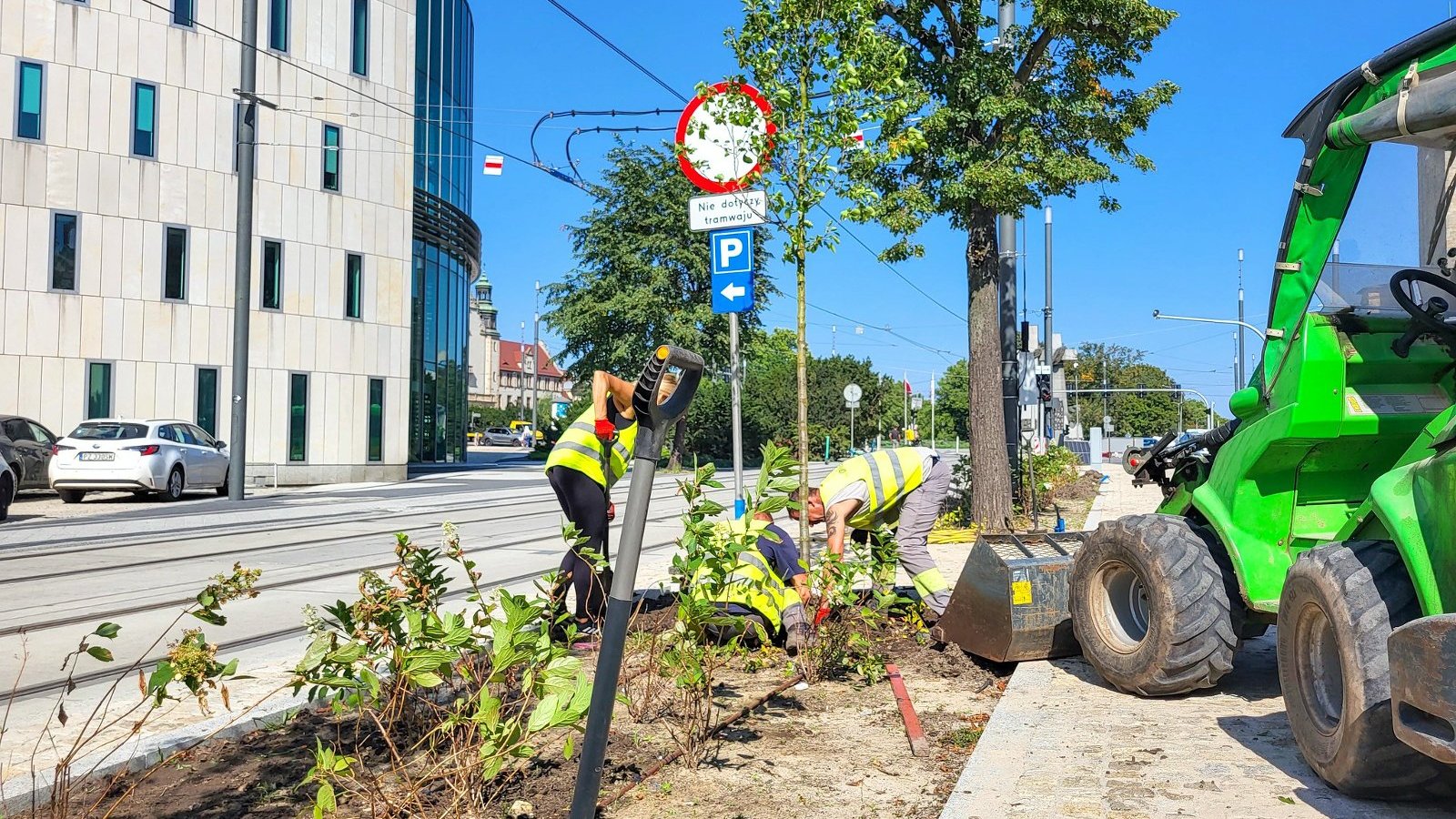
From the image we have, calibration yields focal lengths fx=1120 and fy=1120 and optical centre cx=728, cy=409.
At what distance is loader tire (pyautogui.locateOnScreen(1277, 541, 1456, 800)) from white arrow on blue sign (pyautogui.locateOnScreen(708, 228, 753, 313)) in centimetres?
357

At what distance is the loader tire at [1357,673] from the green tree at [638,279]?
34.6 metres

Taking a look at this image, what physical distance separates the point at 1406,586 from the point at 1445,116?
4.90 ft

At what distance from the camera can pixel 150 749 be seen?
399 centimetres

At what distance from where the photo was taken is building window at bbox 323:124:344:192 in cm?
2795

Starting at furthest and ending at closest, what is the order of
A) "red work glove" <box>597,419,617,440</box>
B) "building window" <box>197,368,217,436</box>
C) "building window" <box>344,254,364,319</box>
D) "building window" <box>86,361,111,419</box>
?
"building window" <box>344,254,364,319</box> < "building window" <box>197,368,217,436</box> < "building window" <box>86,361,111,419</box> < "red work glove" <box>597,419,617,440</box>

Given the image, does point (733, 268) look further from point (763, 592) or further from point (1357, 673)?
point (1357, 673)

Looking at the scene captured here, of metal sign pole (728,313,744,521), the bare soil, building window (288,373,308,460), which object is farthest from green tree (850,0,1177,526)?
building window (288,373,308,460)

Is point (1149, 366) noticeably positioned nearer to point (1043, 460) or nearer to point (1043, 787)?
point (1043, 460)

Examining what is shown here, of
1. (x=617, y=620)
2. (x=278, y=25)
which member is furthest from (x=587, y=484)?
(x=278, y=25)

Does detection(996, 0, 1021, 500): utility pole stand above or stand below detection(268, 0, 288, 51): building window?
below

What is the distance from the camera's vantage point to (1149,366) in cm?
11288

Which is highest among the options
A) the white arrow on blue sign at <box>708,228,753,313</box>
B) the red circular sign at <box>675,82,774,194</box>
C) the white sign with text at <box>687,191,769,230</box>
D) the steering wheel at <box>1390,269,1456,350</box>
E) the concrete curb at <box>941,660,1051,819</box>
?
the red circular sign at <box>675,82,774,194</box>

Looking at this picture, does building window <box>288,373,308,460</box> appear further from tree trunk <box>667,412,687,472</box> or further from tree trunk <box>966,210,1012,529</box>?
tree trunk <box>667,412,687,472</box>

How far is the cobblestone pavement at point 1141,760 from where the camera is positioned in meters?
3.51
